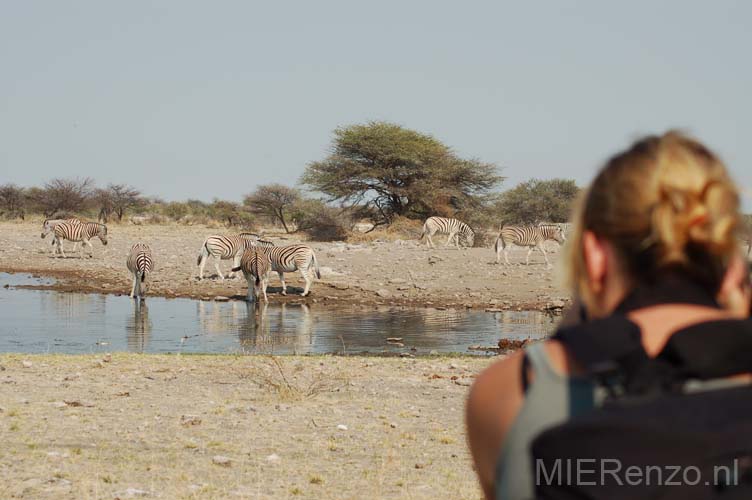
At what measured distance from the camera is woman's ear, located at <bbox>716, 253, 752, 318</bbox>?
1.67m

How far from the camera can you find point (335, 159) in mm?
42156

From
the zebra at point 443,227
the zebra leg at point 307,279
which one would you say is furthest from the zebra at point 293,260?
the zebra at point 443,227

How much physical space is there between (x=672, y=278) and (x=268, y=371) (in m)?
8.21

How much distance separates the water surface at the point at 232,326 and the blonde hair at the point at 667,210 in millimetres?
10768

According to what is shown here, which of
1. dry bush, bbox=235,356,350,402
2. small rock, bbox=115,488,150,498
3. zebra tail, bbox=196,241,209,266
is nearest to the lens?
small rock, bbox=115,488,150,498

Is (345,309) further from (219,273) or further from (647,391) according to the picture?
(647,391)

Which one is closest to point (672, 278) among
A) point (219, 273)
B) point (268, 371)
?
point (268, 371)

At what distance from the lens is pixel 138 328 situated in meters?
15.2

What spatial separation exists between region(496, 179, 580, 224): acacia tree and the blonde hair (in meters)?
43.5

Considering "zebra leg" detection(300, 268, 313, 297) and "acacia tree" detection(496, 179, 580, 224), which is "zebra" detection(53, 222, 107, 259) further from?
"acacia tree" detection(496, 179, 580, 224)

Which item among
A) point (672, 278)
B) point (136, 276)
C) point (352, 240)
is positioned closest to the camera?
point (672, 278)

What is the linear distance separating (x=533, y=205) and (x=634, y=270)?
46.6 m

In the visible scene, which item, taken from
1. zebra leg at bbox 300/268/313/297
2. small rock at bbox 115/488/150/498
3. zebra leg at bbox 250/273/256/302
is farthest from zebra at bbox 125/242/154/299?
small rock at bbox 115/488/150/498

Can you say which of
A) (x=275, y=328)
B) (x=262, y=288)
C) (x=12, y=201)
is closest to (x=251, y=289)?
(x=262, y=288)
